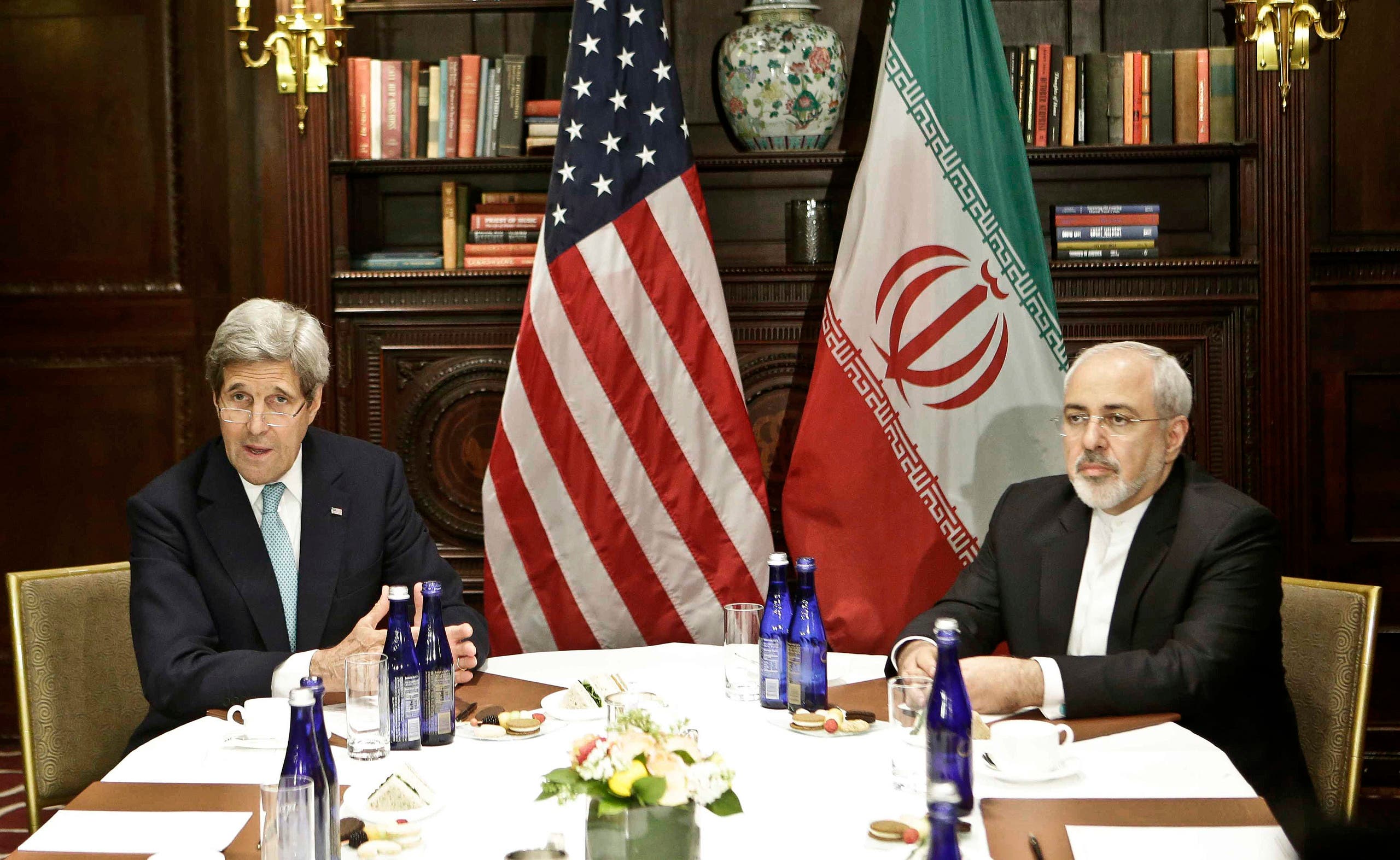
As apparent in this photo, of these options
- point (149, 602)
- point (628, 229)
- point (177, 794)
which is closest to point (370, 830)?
point (177, 794)

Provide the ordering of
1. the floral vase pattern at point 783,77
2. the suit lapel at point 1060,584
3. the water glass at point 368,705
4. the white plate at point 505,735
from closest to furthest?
the water glass at point 368,705
the white plate at point 505,735
the suit lapel at point 1060,584
the floral vase pattern at point 783,77

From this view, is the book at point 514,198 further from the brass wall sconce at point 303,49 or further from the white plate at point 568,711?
the white plate at point 568,711

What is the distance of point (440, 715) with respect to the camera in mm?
1857

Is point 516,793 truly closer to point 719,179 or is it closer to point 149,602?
point 149,602

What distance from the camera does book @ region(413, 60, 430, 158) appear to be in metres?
3.82

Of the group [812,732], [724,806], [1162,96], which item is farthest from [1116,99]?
[724,806]

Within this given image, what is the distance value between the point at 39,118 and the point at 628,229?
2.05 metres

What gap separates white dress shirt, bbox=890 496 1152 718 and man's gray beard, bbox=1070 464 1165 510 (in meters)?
0.04

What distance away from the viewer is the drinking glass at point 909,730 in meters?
1.61

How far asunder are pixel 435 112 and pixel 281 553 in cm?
181

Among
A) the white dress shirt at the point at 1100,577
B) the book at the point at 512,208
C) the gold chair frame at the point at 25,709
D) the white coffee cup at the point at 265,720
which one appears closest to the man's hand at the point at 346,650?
the white coffee cup at the point at 265,720

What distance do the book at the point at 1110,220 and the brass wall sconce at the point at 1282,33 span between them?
1.52 feet

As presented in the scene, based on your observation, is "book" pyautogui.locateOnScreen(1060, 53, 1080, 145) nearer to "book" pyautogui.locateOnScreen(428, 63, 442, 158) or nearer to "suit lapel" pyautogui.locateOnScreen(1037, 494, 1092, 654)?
"suit lapel" pyautogui.locateOnScreen(1037, 494, 1092, 654)

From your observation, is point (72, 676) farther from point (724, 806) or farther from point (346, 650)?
point (724, 806)
